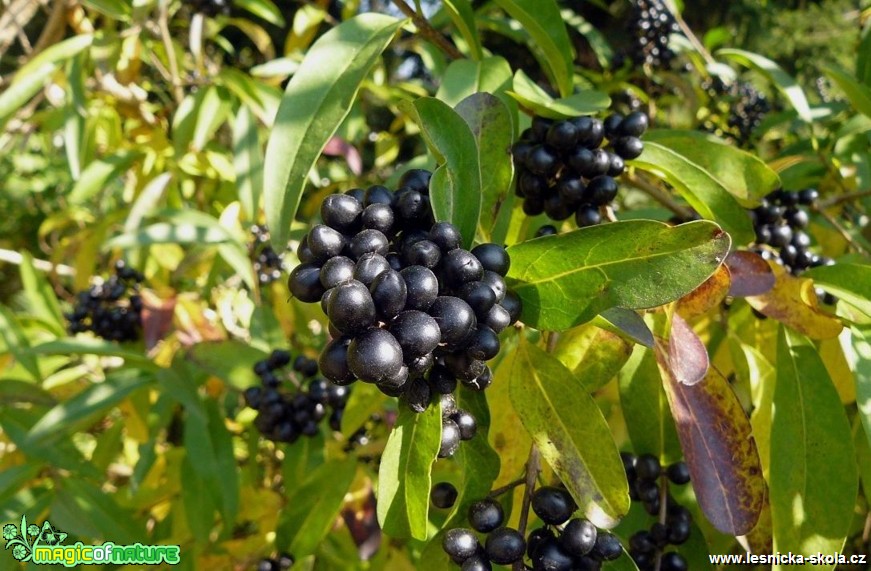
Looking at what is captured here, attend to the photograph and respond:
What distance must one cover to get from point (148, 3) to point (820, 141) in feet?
5.88

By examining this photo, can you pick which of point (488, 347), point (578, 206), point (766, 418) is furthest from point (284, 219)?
point (766, 418)

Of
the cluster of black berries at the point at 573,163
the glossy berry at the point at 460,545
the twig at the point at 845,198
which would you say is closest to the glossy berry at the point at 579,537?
the glossy berry at the point at 460,545

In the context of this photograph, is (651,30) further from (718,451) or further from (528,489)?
Answer: (528,489)

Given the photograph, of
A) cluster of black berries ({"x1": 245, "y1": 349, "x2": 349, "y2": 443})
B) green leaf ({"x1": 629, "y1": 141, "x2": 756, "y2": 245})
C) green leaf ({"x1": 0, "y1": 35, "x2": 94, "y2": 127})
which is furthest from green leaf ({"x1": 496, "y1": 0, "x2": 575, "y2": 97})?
green leaf ({"x1": 0, "y1": 35, "x2": 94, "y2": 127})

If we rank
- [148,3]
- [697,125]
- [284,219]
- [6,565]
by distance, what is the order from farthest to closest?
[697,125]
[148,3]
[6,565]
[284,219]

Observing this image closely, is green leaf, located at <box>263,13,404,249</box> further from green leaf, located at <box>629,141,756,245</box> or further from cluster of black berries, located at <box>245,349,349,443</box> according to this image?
cluster of black berries, located at <box>245,349,349,443</box>

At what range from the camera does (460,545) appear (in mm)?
773

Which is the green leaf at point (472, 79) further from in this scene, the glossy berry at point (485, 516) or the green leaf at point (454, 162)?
the glossy berry at point (485, 516)

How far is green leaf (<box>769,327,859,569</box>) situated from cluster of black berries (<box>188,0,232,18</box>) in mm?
2187

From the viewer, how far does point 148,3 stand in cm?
171

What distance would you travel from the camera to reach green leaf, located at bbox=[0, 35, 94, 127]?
69.4 inches

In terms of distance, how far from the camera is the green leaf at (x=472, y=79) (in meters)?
1.03

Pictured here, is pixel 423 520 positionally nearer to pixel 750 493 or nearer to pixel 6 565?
pixel 750 493

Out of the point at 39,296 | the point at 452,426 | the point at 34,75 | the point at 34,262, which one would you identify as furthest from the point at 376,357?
A: the point at 34,262
